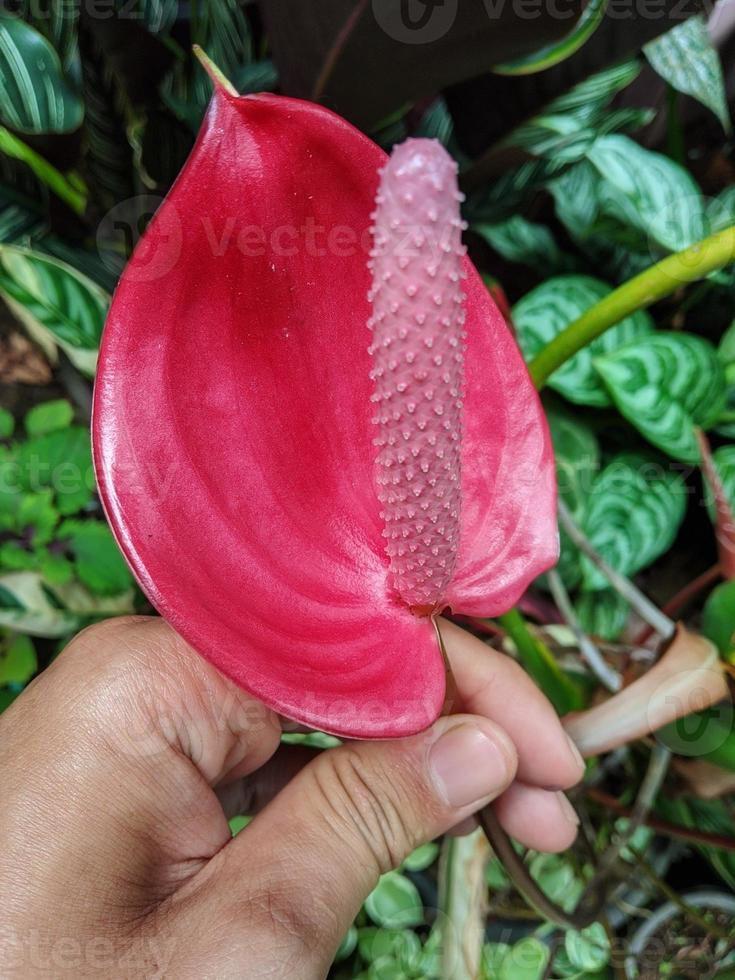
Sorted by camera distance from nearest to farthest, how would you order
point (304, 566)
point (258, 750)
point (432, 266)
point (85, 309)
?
point (432, 266)
point (304, 566)
point (258, 750)
point (85, 309)

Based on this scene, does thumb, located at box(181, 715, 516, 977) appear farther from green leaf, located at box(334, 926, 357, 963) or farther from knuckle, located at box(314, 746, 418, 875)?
green leaf, located at box(334, 926, 357, 963)

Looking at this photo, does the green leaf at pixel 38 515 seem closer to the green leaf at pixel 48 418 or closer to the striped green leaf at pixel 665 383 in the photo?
the green leaf at pixel 48 418

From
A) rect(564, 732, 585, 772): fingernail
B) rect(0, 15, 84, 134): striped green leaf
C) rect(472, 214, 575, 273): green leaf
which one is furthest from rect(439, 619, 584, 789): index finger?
rect(0, 15, 84, 134): striped green leaf

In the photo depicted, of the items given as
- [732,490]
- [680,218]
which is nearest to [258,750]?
[732,490]

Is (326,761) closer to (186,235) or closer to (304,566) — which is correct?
(304,566)

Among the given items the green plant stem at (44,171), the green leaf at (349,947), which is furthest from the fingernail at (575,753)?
the green plant stem at (44,171)

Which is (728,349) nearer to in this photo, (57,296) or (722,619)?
(722,619)

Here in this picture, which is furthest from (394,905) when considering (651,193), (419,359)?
(651,193)
